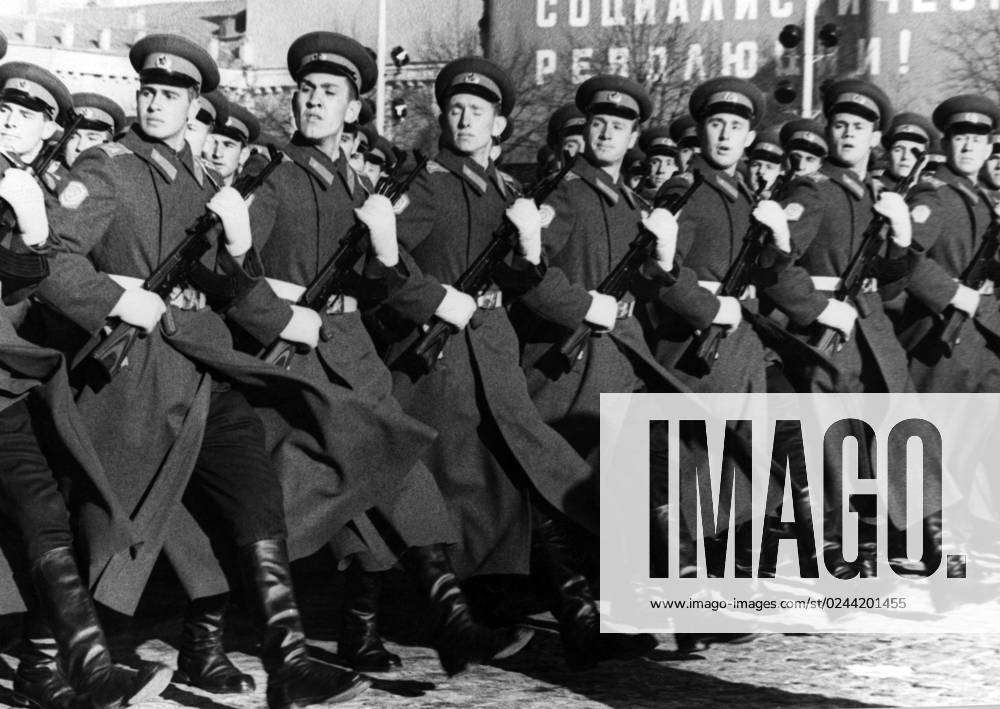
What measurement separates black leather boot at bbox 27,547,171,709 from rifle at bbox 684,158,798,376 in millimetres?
2368

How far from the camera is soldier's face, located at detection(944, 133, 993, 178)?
7.67 metres

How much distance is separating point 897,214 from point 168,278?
2923 mm

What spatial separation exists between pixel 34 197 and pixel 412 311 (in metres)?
1.33

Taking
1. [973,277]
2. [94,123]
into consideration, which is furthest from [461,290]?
[973,277]

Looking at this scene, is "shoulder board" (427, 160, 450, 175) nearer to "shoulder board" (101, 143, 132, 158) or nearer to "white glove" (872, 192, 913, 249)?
"shoulder board" (101, 143, 132, 158)

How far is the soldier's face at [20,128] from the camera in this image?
5.55 metres

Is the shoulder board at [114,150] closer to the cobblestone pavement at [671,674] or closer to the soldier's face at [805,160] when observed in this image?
the cobblestone pavement at [671,674]

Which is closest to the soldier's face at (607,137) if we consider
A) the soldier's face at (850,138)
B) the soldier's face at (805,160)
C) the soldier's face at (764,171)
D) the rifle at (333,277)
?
A: the rifle at (333,277)

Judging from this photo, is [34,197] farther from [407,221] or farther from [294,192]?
[407,221]

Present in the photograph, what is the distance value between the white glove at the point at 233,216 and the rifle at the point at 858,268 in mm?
2523

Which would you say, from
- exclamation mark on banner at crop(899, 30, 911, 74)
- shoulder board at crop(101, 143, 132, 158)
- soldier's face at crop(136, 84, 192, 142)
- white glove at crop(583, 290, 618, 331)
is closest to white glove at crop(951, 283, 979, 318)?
white glove at crop(583, 290, 618, 331)

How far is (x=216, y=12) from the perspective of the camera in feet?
44.2

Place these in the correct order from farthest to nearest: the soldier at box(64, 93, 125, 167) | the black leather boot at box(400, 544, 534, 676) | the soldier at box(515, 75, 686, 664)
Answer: the soldier at box(64, 93, 125, 167) → the soldier at box(515, 75, 686, 664) → the black leather boot at box(400, 544, 534, 676)

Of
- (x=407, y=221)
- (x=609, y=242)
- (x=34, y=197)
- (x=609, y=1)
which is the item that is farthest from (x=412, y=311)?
(x=609, y=1)
